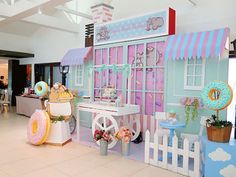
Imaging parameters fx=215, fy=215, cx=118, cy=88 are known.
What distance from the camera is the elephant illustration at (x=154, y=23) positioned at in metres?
4.48

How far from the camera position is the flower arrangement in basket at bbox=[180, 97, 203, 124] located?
13.1 ft

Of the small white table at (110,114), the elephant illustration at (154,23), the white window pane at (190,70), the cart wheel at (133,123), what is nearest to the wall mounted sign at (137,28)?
the elephant illustration at (154,23)

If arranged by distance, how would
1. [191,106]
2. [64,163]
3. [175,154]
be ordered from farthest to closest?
[191,106], [64,163], [175,154]

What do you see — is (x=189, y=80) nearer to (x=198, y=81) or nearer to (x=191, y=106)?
(x=198, y=81)

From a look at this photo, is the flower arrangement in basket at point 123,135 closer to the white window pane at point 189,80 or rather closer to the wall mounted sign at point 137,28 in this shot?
the white window pane at point 189,80

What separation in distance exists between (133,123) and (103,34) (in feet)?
7.82

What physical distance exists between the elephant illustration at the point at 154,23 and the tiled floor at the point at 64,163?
2.73 metres

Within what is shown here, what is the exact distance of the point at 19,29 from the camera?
8969mm

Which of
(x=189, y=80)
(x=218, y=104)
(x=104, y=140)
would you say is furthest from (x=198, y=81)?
(x=104, y=140)

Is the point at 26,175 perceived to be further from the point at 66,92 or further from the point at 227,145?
the point at 227,145

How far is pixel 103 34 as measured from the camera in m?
5.53

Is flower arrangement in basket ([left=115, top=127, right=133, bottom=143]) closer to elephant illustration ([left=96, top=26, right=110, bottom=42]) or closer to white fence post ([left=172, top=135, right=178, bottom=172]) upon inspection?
white fence post ([left=172, top=135, right=178, bottom=172])

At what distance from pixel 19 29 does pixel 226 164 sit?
353 inches

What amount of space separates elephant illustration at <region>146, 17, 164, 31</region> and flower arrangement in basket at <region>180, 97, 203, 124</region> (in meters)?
1.62
